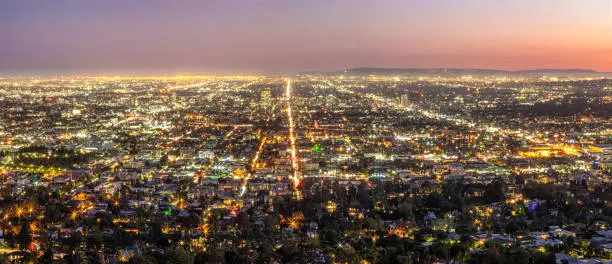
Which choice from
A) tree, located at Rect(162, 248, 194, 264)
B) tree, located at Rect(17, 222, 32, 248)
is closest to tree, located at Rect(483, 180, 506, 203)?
tree, located at Rect(162, 248, 194, 264)

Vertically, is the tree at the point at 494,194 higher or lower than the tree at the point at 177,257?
higher

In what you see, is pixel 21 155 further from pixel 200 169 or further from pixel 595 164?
pixel 595 164

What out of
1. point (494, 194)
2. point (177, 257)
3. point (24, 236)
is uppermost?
point (494, 194)

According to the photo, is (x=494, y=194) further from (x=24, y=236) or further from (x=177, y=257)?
(x=24, y=236)

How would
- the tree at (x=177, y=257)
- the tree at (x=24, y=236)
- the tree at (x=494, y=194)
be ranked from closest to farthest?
1. the tree at (x=177, y=257)
2. the tree at (x=24, y=236)
3. the tree at (x=494, y=194)

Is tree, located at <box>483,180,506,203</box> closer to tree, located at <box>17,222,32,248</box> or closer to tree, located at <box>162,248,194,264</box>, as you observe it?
tree, located at <box>162,248,194,264</box>

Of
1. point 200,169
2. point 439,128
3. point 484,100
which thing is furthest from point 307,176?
point 484,100

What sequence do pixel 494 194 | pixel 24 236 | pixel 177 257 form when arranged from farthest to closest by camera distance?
1. pixel 494 194
2. pixel 24 236
3. pixel 177 257

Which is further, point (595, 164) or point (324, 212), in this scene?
point (595, 164)

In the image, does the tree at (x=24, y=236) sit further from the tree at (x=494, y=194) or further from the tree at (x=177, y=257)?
the tree at (x=494, y=194)

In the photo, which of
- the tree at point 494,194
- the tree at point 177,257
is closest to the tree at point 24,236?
the tree at point 177,257

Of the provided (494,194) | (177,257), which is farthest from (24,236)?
(494,194)
